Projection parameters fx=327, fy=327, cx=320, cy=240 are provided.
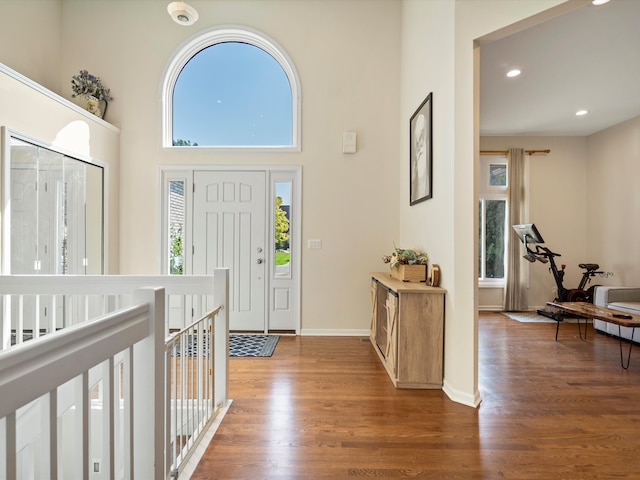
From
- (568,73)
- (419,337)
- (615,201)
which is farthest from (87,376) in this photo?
(615,201)

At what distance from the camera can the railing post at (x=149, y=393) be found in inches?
44.5

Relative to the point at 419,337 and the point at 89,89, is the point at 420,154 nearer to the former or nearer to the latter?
the point at 419,337

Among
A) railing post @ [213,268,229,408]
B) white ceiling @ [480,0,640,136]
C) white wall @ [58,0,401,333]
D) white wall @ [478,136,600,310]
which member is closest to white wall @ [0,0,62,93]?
white wall @ [58,0,401,333]

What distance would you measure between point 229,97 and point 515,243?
485 cm

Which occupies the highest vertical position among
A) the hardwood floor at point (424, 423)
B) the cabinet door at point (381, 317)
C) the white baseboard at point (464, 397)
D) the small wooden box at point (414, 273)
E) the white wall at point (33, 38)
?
the white wall at point (33, 38)

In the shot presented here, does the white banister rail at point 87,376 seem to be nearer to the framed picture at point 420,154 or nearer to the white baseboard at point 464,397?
the white baseboard at point 464,397

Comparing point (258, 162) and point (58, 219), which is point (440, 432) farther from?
point (58, 219)

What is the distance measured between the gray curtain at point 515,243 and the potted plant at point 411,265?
9.91 feet

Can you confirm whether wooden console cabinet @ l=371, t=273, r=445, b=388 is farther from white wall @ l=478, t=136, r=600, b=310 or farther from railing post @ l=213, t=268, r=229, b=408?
white wall @ l=478, t=136, r=600, b=310

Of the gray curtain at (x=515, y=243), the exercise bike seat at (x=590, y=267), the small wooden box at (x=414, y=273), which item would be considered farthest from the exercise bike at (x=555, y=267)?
the small wooden box at (x=414, y=273)

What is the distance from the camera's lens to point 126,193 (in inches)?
160

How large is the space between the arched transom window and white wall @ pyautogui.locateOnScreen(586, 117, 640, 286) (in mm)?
4817

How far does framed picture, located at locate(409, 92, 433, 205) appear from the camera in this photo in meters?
2.92

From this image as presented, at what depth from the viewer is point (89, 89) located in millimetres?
3807
